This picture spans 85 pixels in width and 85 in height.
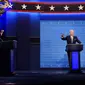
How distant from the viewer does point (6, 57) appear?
702 cm

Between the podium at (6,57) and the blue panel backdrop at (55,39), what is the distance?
297cm

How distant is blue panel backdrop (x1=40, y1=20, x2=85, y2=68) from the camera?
977 centimetres

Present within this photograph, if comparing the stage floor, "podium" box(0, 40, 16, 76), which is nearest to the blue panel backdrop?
"podium" box(0, 40, 16, 76)

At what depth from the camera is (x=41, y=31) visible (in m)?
9.83

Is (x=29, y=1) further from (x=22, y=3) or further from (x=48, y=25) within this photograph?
(x=48, y=25)

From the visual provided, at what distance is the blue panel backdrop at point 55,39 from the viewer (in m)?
9.77

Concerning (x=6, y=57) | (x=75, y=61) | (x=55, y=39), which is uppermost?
(x=55, y=39)

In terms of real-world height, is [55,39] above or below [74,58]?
above

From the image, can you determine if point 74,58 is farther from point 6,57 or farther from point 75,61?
point 6,57

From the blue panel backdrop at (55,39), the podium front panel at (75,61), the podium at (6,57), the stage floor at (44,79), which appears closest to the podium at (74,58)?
the podium front panel at (75,61)

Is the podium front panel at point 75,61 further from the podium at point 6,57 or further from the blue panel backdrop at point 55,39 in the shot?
the blue panel backdrop at point 55,39

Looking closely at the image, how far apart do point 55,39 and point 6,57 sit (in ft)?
10.6

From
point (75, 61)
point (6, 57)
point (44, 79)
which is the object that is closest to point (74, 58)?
point (75, 61)

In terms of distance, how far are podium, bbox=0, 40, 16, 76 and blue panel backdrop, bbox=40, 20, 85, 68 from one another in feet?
9.76
